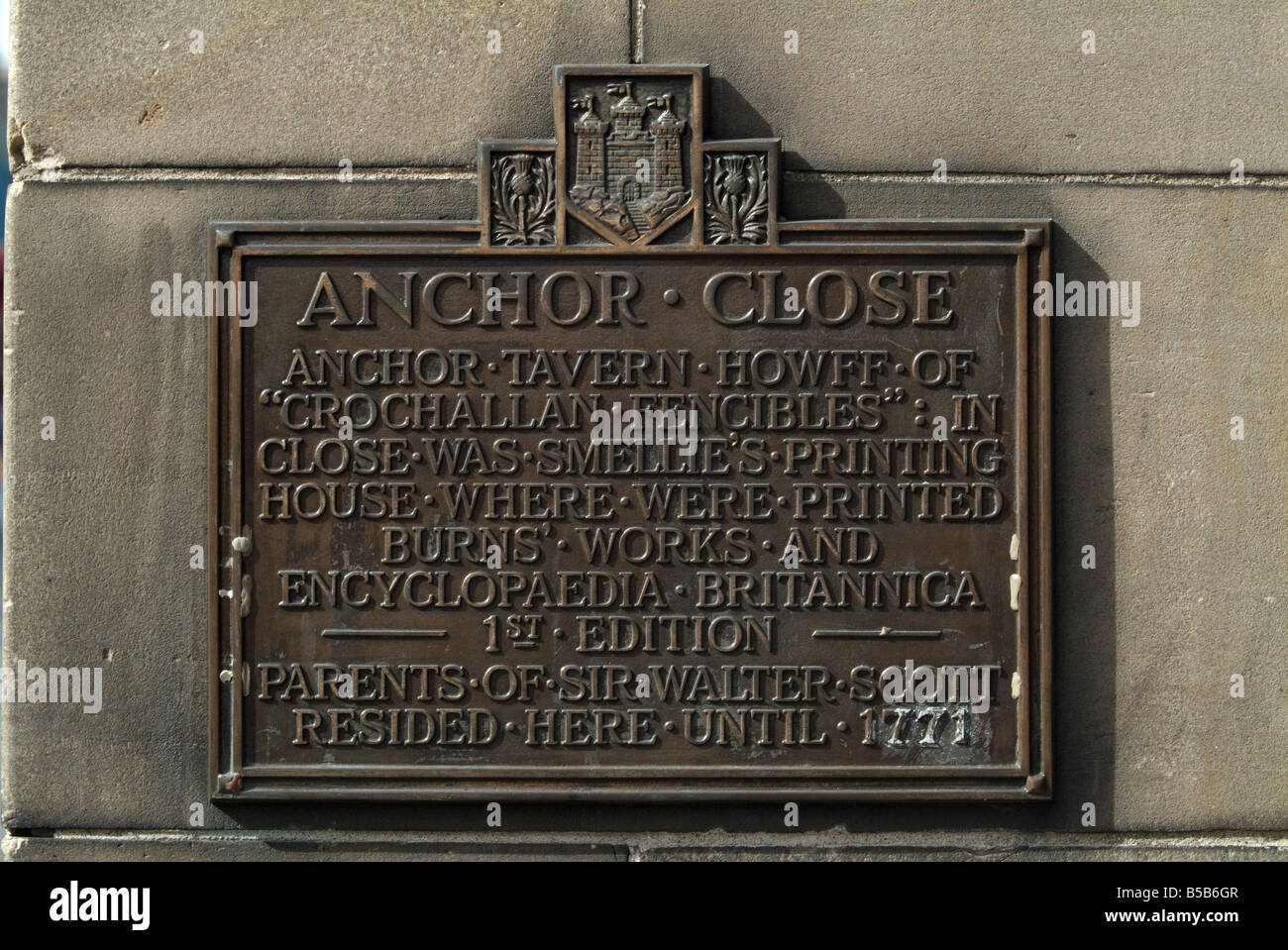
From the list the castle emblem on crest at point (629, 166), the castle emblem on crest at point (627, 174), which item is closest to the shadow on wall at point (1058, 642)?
the castle emblem on crest at point (627, 174)

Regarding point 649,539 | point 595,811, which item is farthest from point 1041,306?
point 595,811

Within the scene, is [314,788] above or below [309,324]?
below

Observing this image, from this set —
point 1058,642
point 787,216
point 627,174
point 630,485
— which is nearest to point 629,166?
point 627,174

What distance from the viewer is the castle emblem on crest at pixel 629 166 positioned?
367 centimetres

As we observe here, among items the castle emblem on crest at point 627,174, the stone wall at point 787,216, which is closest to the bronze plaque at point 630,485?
the castle emblem on crest at point 627,174

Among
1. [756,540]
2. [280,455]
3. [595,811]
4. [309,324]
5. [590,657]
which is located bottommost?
[595,811]

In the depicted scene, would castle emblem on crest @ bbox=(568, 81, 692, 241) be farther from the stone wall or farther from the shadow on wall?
the shadow on wall

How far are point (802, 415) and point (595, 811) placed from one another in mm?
1479

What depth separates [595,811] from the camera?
3.75 meters

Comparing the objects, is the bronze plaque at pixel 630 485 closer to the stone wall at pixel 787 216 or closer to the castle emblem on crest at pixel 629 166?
the castle emblem on crest at pixel 629 166

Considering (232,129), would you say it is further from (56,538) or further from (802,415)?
(802,415)

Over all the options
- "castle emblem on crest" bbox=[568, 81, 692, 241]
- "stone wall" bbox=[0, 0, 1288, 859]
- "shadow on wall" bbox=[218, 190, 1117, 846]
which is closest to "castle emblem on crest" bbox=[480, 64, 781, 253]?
"castle emblem on crest" bbox=[568, 81, 692, 241]

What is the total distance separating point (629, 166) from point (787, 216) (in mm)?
546

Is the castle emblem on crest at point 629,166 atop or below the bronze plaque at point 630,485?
atop
